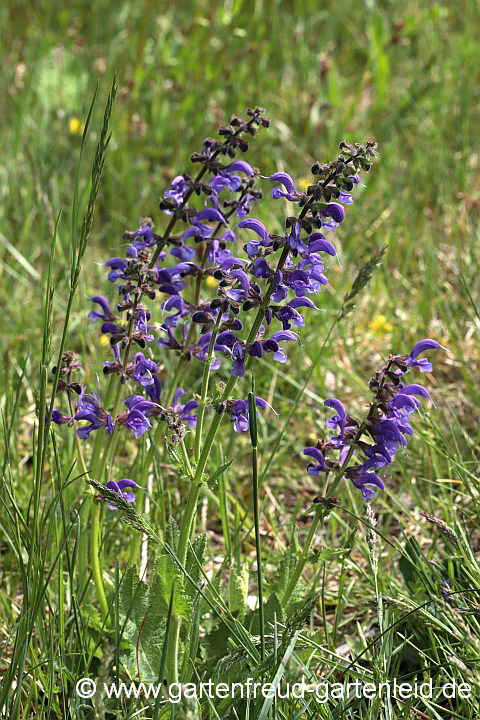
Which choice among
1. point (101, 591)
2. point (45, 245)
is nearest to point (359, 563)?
point (101, 591)

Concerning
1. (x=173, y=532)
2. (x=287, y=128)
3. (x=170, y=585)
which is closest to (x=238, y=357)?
(x=173, y=532)

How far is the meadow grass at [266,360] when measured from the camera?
2.00 m

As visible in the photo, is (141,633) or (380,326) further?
(380,326)

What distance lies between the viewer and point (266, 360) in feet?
11.8

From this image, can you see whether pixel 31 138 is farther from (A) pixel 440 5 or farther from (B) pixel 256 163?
(A) pixel 440 5

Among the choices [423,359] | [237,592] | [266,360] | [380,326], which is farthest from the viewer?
[380,326]

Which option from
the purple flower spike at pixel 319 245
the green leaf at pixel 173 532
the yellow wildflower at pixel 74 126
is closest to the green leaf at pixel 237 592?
the green leaf at pixel 173 532

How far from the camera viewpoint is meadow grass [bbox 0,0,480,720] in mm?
2004

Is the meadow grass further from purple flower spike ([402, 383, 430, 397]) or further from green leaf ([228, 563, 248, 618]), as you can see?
purple flower spike ([402, 383, 430, 397])

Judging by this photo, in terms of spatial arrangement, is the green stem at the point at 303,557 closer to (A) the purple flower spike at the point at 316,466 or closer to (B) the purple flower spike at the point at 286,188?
(A) the purple flower spike at the point at 316,466

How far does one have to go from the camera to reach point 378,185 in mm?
5035

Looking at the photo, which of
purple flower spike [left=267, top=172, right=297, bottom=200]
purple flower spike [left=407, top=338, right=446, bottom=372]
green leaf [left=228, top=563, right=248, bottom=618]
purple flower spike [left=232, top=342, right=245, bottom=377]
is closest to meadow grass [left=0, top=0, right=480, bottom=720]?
green leaf [left=228, top=563, right=248, bottom=618]

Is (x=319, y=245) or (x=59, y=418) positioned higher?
(x=319, y=245)

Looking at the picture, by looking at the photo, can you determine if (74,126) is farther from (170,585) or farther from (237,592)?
(170,585)
